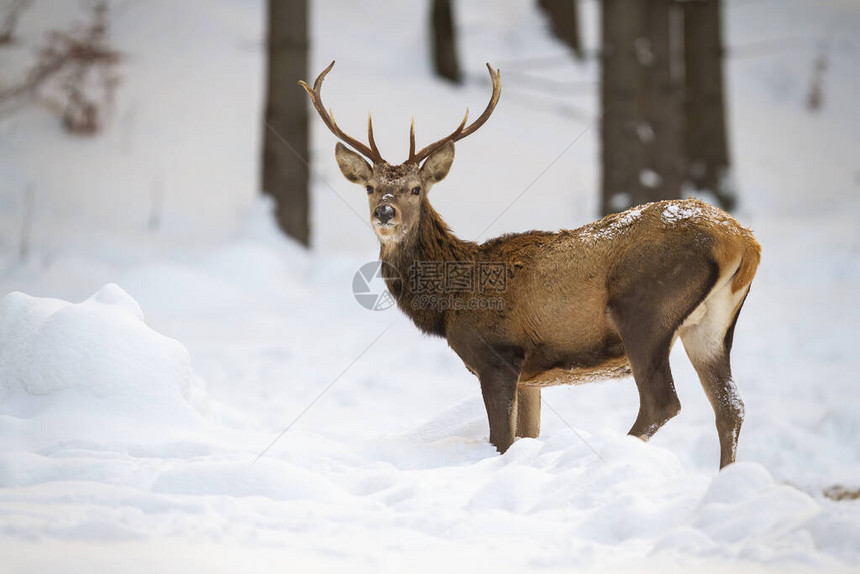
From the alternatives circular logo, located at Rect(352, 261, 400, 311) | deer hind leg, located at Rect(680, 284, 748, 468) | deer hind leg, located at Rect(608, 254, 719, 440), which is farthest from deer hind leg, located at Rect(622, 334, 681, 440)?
circular logo, located at Rect(352, 261, 400, 311)

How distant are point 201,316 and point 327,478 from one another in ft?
19.3

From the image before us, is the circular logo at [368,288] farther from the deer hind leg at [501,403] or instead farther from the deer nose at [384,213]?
the deer hind leg at [501,403]

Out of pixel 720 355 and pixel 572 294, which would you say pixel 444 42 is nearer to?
pixel 572 294

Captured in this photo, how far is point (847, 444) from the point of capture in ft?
23.1

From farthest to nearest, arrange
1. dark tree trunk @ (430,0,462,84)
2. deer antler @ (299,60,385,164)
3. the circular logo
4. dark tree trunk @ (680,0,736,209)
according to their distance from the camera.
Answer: dark tree trunk @ (430,0,462,84)
dark tree trunk @ (680,0,736,209)
the circular logo
deer antler @ (299,60,385,164)

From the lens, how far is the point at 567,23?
19516 millimetres

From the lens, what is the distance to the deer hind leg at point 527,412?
598 cm

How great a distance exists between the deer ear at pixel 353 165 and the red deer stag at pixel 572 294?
2cm

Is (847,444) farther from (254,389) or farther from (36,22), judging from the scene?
(36,22)

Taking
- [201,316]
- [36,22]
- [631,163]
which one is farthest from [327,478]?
[36,22]

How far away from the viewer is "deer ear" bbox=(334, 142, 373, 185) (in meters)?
6.29

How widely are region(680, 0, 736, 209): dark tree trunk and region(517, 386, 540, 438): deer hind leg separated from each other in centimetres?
985

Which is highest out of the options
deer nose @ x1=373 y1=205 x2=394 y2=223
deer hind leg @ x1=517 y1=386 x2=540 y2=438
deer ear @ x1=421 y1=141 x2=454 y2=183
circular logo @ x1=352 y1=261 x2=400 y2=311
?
deer ear @ x1=421 y1=141 x2=454 y2=183

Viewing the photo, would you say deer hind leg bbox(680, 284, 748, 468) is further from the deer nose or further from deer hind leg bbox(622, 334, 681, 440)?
the deer nose
